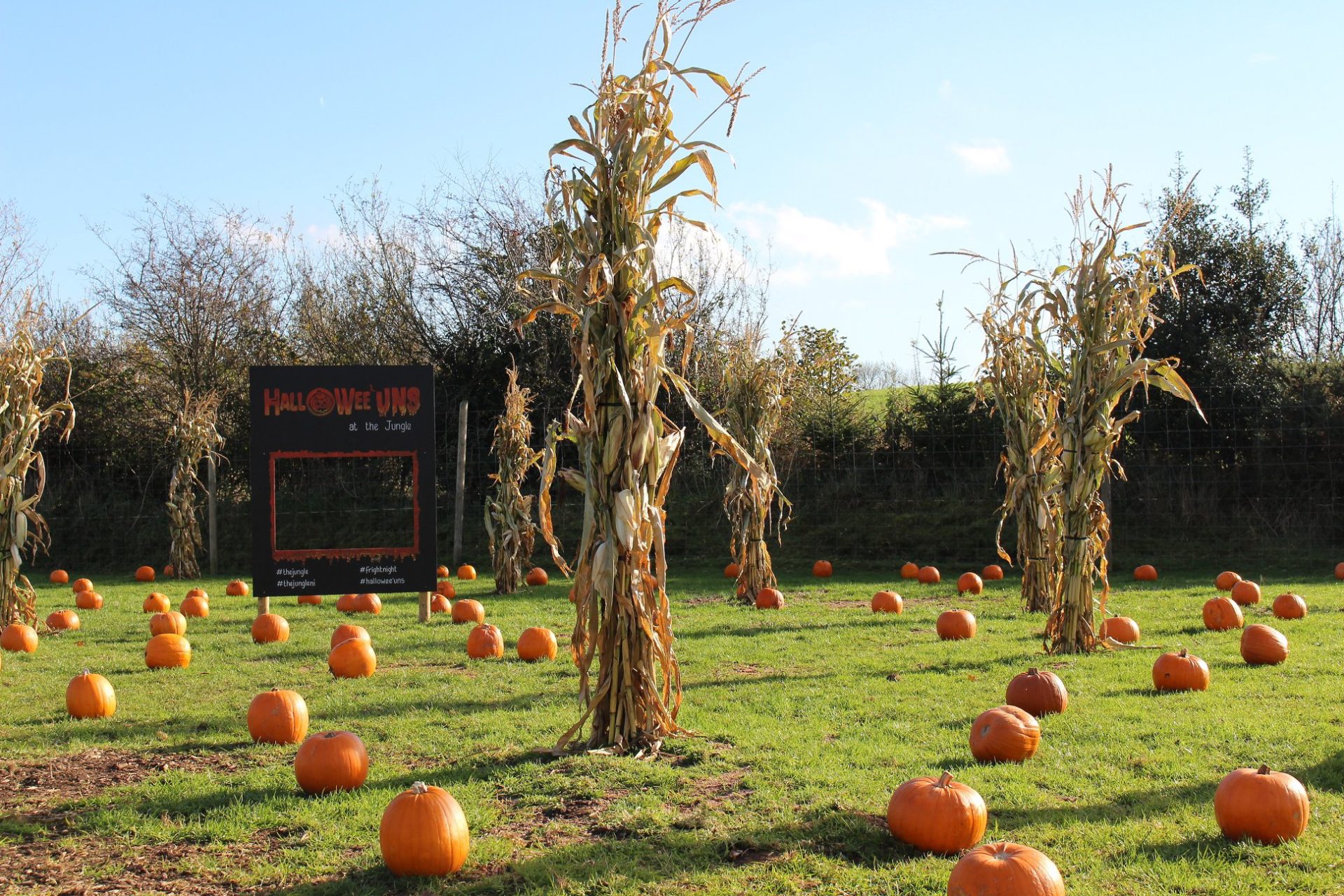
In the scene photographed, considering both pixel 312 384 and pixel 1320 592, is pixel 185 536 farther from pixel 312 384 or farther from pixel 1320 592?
pixel 1320 592

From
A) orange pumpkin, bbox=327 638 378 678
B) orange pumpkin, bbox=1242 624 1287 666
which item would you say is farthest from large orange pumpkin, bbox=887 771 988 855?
orange pumpkin, bbox=327 638 378 678

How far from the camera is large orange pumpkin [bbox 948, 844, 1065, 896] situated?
8.83 ft

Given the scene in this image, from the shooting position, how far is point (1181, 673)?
561 cm

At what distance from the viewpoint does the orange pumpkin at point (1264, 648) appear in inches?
248

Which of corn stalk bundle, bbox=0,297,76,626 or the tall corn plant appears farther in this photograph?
corn stalk bundle, bbox=0,297,76,626

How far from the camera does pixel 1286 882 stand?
9.86ft

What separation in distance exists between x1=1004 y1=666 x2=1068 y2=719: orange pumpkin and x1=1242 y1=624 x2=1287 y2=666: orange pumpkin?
1964 mm

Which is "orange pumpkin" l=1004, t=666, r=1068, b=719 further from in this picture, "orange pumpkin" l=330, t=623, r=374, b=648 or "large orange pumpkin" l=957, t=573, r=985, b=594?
"large orange pumpkin" l=957, t=573, r=985, b=594

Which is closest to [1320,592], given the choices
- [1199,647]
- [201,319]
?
[1199,647]

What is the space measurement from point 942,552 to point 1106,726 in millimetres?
9572

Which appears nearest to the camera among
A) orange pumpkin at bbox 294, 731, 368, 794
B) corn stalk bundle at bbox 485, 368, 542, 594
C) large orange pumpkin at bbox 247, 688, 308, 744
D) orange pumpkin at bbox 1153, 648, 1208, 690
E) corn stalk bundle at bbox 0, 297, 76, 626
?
orange pumpkin at bbox 294, 731, 368, 794

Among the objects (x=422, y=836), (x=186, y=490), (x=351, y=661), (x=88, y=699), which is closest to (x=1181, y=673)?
(x=422, y=836)

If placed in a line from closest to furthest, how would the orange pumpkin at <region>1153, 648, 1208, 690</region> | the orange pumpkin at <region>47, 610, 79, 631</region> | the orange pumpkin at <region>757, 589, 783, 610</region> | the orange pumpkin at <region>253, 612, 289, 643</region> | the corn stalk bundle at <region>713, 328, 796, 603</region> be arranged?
1. the orange pumpkin at <region>1153, 648, 1208, 690</region>
2. the orange pumpkin at <region>253, 612, 289, 643</region>
3. the orange pumpkin at <region>47, 610, 79, 631</region>
4. the orange pumpkin at <region>757, 589, 783, 610</region>
5. the corn stalk bundle at <region>713, 328, 796, 603</region>

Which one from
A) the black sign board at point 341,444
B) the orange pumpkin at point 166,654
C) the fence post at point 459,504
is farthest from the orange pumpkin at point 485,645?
the fence post at point 459,504
